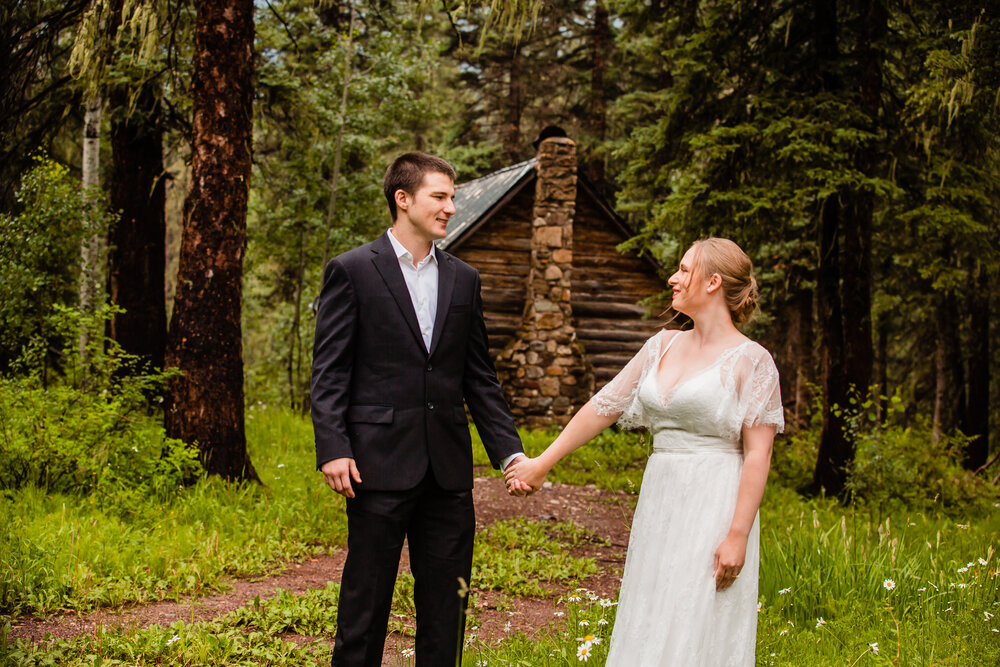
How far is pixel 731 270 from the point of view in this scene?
297cm

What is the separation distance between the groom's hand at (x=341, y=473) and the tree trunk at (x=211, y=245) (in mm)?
3973

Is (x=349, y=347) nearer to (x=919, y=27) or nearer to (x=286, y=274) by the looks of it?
(x=919, y=27)

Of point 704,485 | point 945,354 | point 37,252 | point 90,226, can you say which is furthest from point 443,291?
point 945,354

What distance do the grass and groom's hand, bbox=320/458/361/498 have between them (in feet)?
4.29

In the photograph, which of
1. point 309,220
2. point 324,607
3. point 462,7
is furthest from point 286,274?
point 324,607

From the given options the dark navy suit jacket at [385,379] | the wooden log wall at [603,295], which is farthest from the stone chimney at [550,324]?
the dark navy suit jacket at [385,379]

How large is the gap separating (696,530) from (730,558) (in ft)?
0.51

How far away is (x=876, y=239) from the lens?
38.9 feet

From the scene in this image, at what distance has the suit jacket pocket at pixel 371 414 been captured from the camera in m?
3.12

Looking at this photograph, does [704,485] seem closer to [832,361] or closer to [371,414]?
[371,414]

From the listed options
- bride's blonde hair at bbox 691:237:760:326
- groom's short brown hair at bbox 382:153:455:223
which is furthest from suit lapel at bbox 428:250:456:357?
bride's blonde hair at bbox 691:237:760:326

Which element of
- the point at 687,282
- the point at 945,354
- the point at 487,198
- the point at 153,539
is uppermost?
the point at 487,198

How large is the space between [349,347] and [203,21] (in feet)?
15.5

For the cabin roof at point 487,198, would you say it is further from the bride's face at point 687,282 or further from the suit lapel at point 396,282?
the bride's face at point 687,282
